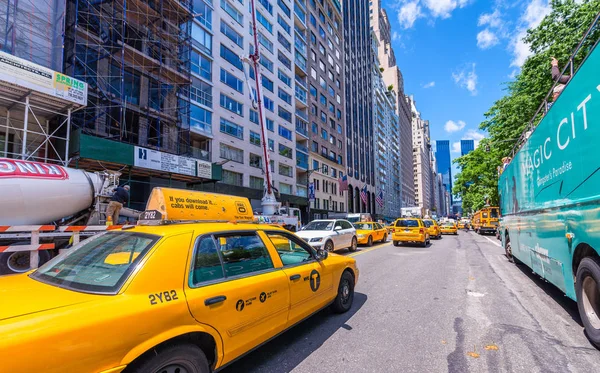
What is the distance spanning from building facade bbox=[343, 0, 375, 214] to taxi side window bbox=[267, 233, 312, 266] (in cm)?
5755

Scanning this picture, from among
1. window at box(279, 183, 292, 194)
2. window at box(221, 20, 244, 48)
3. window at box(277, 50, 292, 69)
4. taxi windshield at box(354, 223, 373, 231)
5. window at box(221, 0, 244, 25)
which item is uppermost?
window at box(221, 0, 244, 25)

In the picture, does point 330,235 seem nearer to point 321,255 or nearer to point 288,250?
point 321,255

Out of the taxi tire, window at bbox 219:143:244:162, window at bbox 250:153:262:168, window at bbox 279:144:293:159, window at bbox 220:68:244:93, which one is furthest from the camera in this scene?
window at bbox 279:144:293:159

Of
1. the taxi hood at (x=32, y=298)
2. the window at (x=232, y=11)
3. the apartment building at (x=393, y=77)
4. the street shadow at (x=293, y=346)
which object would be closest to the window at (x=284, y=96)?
the window at (x=232, y=11)

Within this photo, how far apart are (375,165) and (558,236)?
78.0 m

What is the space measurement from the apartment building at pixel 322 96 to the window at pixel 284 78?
219 centimetres

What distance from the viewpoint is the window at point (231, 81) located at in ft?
100

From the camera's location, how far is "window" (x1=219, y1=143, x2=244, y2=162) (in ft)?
95.9

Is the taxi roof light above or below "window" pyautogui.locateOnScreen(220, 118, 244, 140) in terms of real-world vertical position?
below

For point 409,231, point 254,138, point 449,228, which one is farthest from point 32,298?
point 449,228

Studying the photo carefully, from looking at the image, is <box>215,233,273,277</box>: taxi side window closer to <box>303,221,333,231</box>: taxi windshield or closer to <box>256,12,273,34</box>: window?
<box>303,221,333,231</box>: taxi windshield

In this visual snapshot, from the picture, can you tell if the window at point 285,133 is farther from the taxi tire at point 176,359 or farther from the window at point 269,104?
the taxi tire at point 176,359

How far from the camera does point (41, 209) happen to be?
8.58 m

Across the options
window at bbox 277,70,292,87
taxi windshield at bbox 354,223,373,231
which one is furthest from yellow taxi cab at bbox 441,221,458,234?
window at bbox 277,70,292,87
